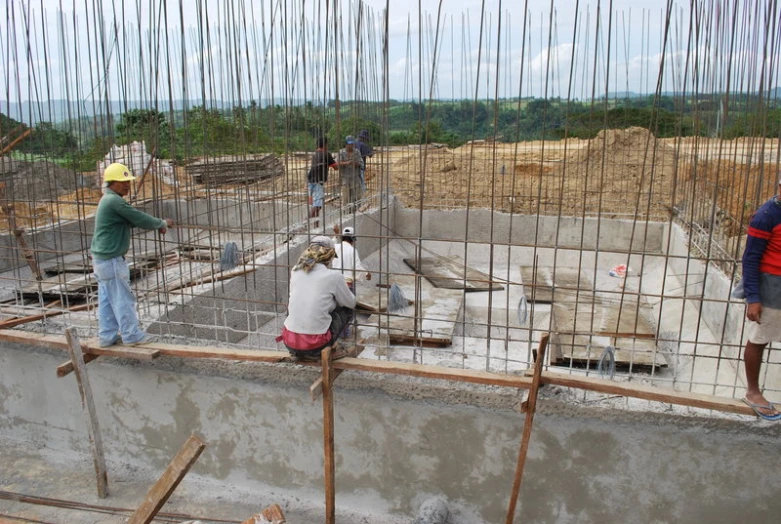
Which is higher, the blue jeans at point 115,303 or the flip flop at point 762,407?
the blue jeans at point 115,303

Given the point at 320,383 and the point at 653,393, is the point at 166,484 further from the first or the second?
the point at 653,393

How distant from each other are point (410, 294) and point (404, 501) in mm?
5622

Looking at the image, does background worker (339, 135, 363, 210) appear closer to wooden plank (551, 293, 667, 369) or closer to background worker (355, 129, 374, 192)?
background worker (355, 129, 374, 192)

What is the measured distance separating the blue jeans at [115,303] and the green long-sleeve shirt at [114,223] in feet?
0.30

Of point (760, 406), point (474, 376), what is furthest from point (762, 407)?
point (474, 376)

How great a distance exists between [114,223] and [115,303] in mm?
685

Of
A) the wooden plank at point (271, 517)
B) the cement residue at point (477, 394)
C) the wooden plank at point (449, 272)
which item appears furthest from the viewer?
the wooden plank at point (449, 272)

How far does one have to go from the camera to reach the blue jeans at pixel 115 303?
4801 millimetres

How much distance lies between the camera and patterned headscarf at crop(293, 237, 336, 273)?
4.31 metres

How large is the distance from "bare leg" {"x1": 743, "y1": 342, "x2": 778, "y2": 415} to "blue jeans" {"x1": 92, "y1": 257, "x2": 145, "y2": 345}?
4.59 m

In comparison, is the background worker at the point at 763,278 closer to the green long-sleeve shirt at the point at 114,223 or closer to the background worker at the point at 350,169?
the green long-sleeve shirt at the point at 114,223

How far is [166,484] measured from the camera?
3201mm

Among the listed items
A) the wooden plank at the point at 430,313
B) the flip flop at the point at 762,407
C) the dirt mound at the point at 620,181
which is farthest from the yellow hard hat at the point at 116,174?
the dirt mound at the point at 620,181

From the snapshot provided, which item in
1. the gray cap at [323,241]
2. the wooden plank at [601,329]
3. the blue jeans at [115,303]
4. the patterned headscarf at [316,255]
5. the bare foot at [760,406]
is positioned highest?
the gray cap at [323,241]
